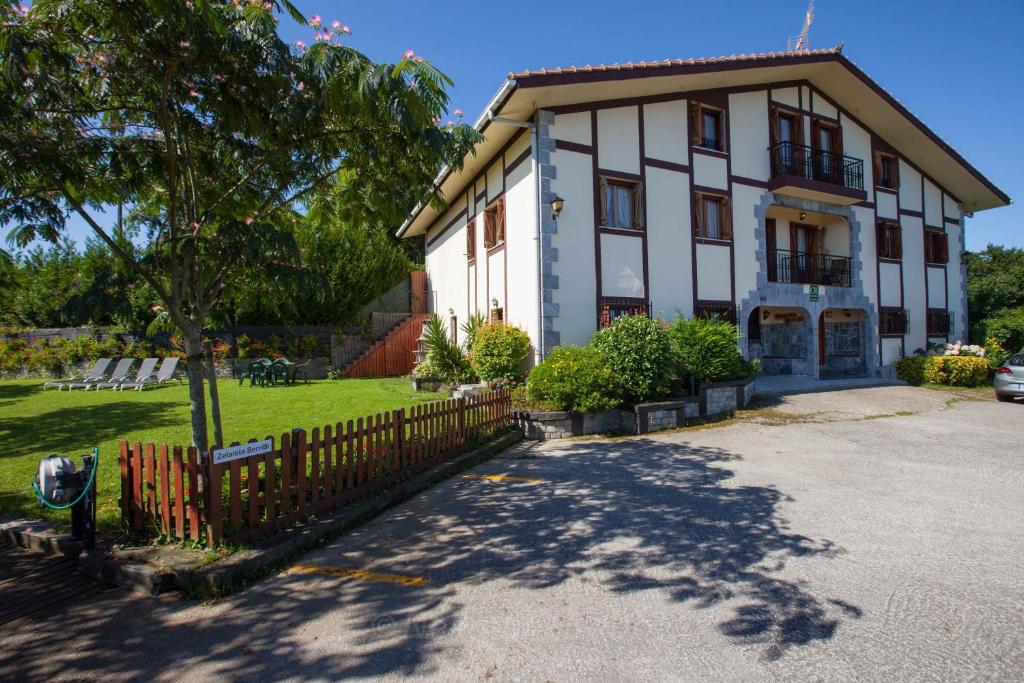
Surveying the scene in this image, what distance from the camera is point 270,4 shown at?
4453mm

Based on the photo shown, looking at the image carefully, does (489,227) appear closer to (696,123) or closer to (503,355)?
(503,355)

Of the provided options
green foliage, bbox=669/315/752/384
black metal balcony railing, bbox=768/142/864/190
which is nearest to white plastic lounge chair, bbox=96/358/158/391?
green foliage, bbox=669/315/752/384

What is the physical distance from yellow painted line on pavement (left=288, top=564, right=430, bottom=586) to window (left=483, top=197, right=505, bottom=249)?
9.84m

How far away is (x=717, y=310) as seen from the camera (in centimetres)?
1329

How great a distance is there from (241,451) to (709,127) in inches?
537

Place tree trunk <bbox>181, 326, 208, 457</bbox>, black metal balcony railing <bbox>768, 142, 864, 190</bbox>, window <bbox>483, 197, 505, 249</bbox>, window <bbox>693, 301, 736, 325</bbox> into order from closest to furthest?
tree trunk <bbox>181, 326, 208, 457</bbox> < window <bbox>693, 301, 736, 325</bbox> < window <bbox>483, 197, 505, 249</bbox> < black metal balcony railing <bbox>768, 142, 864, 190</bbox>

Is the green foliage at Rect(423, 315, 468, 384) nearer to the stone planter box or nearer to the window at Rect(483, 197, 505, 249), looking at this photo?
the window at Rect(483, 197, 505, 249)

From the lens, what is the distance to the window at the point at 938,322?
18141mm

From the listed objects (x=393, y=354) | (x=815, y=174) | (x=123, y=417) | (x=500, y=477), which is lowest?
(x=500, y=477)

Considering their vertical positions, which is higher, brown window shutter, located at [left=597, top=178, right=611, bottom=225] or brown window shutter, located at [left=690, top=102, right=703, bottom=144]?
brown window shutter, located at [left=690, top=102, right=703, bottom=144]

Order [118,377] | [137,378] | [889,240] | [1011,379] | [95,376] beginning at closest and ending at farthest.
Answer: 1. [1011,379]
2. [137,378]
3. [118,377]
4. [95,376]
5. [889,240]

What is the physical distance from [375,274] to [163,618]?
17439 millimetres

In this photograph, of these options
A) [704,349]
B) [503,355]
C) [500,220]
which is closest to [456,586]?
[503,355]

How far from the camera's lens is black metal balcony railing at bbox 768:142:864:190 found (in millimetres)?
14375
